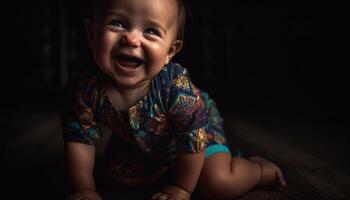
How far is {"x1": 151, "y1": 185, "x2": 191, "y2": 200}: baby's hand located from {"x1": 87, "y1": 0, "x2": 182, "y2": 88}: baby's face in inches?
8.6

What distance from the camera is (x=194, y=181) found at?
66 centimetres

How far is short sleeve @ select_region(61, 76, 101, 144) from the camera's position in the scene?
0.69m

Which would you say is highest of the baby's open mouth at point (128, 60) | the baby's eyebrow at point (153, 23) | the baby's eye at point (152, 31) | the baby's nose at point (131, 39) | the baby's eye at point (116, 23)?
A: the baby's eyebrow at point (153, 23)

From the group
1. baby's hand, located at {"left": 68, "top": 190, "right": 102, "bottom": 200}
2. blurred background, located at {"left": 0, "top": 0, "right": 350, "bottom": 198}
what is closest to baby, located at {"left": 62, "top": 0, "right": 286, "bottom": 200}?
baby's hand, located at {"left": 68, "top": 190, "right": 102, "bottom": 200}

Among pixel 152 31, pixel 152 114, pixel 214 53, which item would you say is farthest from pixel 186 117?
pixel 214 53

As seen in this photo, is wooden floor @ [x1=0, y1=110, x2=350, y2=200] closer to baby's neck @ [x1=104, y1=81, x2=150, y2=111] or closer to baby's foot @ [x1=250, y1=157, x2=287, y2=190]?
baby's foot @ [x1=250, y1=157, x2=287, y2=190]

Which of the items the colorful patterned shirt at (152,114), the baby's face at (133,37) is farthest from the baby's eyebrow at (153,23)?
the colorful patterned shirt at (152,114)

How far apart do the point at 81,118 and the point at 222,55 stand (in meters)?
1.61

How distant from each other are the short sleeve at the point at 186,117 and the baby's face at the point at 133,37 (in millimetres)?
66

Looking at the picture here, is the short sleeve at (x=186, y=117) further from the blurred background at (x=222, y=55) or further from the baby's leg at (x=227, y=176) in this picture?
the blurred background at (x=222, y=55)

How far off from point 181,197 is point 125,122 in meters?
0.19

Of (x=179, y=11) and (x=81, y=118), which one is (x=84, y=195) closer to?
(x=81, y=118)

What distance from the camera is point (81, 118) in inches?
27.2

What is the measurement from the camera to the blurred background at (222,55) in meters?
1.81
